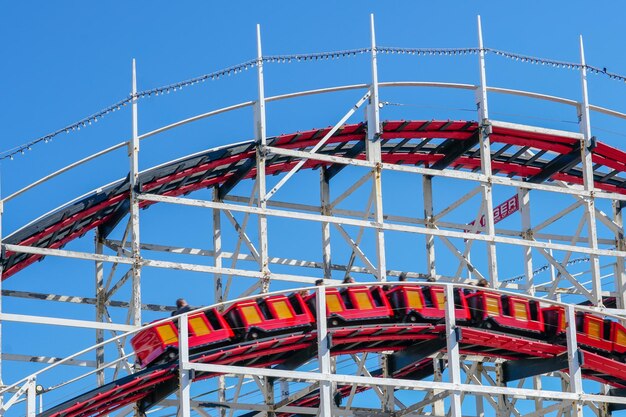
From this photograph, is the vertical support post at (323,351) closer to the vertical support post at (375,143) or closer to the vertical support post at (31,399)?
the vertical support post at (31,399)

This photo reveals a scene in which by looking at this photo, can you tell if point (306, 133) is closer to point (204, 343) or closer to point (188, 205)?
point (188, 205)

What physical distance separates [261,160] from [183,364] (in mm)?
9973

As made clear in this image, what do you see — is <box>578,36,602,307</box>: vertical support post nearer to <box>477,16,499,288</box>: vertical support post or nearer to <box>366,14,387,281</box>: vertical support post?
<box>477,16,499,288</box>: vertical support post

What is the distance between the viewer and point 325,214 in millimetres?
45156

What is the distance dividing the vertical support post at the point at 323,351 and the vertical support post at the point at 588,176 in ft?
39.2

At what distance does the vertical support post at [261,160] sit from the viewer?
136ft

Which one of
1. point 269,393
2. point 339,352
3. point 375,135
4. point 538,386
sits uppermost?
point 375,135

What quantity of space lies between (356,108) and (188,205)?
18.4 feet

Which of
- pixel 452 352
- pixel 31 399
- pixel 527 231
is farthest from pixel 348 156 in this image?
pixel 31 399

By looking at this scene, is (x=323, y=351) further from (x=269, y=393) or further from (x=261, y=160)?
(x=261, y=160)

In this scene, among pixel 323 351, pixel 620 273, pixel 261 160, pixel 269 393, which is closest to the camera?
pixel 323 351

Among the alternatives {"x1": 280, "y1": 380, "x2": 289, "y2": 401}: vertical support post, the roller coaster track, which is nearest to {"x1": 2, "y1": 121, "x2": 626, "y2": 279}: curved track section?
the roller coaster track

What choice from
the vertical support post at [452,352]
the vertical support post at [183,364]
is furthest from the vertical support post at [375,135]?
the vertical support post at [183,364]

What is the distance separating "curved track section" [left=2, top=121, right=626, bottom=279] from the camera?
4091 cm
